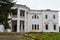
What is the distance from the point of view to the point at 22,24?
148 feet

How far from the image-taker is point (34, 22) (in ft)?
156

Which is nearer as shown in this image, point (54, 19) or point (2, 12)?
point (2, 12)

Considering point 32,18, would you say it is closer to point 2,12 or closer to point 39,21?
point 39,21

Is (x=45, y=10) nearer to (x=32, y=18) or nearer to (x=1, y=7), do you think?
(x=32, y=18)

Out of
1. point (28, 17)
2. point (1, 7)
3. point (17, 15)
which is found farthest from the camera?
point (28, 17)

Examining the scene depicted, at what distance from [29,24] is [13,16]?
18.6 ft

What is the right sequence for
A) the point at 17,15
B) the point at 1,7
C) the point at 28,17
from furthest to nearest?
the point at 28,17
the point at 17,15
the point at 1,7

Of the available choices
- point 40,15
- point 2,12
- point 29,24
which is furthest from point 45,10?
point 2,12

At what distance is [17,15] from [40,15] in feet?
24.1

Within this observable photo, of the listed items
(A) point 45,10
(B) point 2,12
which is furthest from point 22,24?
(B) point 2,12

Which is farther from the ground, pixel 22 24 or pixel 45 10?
pixel 45 10

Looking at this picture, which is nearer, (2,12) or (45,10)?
(2,12)

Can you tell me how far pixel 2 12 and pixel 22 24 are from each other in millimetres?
14997

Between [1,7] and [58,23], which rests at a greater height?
[1,7]
